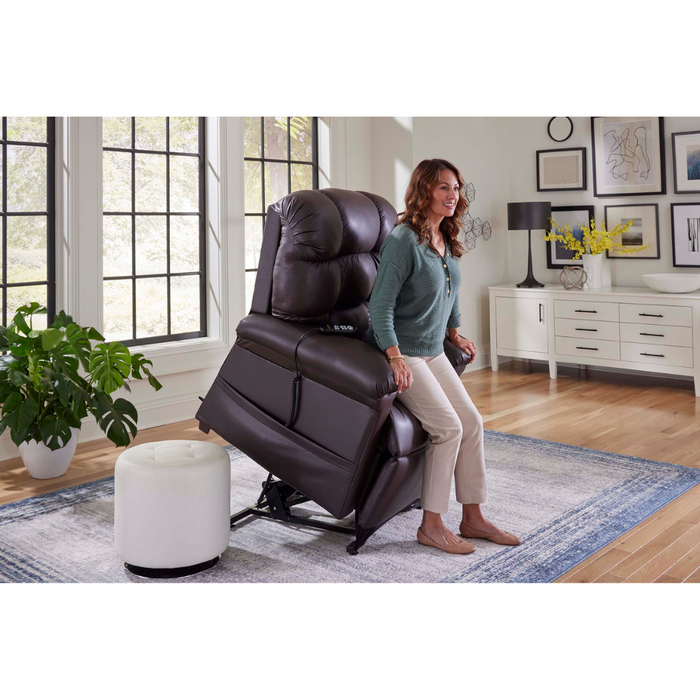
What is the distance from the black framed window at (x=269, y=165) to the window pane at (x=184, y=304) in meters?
0.44

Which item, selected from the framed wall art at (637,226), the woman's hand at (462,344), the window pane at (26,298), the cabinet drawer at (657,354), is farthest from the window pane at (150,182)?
the framed wall art at (637,226)

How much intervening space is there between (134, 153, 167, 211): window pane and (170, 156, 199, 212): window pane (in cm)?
6

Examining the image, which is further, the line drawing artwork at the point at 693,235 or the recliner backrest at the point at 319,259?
the line drawing artwork at the point at 693,235

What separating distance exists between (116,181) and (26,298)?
2.78ft

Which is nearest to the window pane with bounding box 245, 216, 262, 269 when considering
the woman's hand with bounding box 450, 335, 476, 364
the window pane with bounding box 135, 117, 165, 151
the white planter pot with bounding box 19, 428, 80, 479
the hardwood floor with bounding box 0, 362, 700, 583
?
the window pane with bounding box 135, 117, 165, 151

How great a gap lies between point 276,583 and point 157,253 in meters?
2.70

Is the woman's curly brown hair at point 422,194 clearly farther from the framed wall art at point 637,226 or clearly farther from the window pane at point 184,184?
the framed wall art at point 637,226

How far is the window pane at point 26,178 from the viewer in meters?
3.91

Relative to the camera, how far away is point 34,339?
3406 millimetres

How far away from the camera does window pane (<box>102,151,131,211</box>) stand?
434 centimetres

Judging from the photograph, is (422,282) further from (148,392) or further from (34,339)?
(148,392)

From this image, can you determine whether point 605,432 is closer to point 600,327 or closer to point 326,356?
point 600,327

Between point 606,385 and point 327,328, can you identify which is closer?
point 327,328

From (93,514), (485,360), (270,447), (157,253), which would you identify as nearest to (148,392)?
(157,253)
